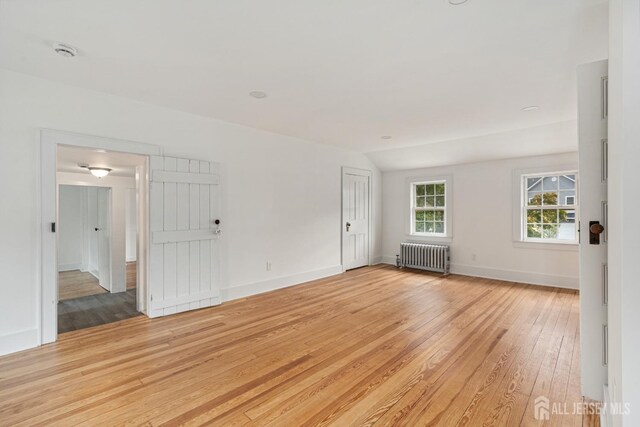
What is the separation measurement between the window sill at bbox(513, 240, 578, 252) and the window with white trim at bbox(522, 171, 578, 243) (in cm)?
9

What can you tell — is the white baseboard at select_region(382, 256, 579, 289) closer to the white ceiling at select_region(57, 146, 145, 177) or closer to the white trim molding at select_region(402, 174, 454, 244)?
the white trim molding at select_region(402, 174, 454, 244)

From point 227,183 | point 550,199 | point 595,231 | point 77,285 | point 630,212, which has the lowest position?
point 77,285

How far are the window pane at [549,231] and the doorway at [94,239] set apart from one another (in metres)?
6.40

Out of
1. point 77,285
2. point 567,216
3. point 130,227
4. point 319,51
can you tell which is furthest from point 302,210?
point 130,227

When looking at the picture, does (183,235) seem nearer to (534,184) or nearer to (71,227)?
(71,227)

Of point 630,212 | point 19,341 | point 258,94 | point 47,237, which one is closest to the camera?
point 630,212

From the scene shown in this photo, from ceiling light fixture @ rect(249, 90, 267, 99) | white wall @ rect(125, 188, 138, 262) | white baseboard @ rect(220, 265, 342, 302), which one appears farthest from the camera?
white wall @ rect(125, 188, 138, 262)

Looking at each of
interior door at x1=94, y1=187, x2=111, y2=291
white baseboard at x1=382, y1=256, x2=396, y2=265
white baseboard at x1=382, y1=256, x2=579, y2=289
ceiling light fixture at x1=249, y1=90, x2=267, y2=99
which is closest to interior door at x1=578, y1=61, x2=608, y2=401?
ceiling light fixture at x1=249, y1=90, x2=267, y2=99

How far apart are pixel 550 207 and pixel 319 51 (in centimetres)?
503

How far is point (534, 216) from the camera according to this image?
5.32 m

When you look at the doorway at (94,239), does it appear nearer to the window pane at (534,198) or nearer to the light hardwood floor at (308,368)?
the light hardwood floor at (308,368)

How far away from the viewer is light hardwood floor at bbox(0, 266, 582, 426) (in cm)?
187

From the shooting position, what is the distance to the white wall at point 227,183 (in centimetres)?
274

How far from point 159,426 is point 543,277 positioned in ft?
19.1
